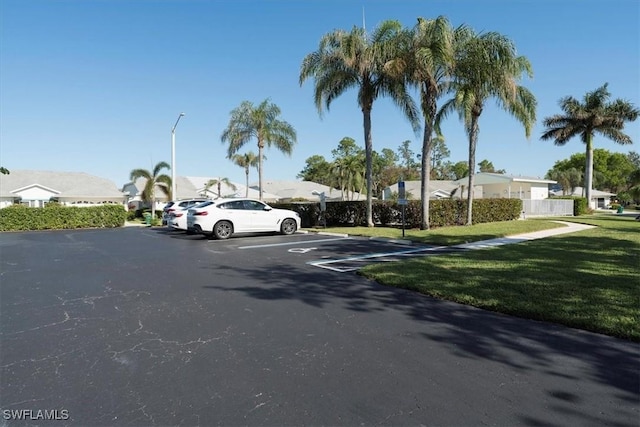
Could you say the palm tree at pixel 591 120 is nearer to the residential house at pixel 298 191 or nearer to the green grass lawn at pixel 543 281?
the residential house at pixel 298 191

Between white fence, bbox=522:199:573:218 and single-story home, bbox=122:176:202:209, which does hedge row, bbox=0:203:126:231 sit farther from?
white fence, bbox=522:199:573:218

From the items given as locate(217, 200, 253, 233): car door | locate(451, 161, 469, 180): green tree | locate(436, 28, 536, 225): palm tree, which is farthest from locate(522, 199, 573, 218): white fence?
locate(451, 161, 469, 180): green tree

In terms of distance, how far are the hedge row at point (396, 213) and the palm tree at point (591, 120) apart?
55.3 ft

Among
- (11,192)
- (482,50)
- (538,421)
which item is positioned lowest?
(538,421)

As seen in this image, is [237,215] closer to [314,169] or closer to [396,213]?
[396,213]

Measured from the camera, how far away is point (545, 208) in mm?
34469

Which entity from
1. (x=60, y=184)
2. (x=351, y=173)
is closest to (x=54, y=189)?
(x=60, y=184)

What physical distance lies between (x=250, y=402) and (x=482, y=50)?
18.4 meters

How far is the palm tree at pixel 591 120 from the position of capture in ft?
106

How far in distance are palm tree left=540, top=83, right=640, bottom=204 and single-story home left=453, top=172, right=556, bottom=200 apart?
5407mm

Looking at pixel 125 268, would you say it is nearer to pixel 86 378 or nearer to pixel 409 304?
pixel 86 378

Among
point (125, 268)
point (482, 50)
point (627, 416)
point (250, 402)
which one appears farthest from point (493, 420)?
point (482, 50)

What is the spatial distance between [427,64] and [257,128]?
1443 cm

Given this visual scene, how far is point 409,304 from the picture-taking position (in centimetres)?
566
